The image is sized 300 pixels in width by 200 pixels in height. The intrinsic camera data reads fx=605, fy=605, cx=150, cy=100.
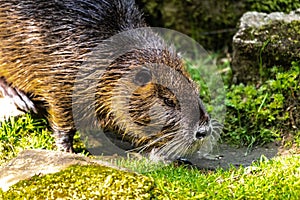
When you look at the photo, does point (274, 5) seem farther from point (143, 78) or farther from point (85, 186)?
point (85, 186)

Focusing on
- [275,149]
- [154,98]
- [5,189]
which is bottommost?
[275,149]

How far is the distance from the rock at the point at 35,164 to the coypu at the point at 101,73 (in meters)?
0.82

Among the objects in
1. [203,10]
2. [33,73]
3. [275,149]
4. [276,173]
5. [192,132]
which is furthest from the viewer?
[203,10]

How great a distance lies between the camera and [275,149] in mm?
5820

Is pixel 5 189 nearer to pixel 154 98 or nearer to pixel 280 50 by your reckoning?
pixel 154 98

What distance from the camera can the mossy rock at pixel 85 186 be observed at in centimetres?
402

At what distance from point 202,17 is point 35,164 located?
4548 millimetres

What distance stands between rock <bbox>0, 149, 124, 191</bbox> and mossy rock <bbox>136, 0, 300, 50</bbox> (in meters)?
4.10

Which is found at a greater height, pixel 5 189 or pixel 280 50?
pixel 280 50

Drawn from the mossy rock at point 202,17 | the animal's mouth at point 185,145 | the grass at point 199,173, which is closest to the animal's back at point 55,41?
the grass at point 199,173

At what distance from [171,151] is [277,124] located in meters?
1.48

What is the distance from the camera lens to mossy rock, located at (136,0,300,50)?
8219 mm

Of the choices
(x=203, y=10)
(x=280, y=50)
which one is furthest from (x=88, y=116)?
(x=203, y=10)

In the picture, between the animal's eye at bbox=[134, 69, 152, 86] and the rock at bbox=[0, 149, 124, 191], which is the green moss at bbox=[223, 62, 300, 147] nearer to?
the animal's eye at bbox=[134, 69, 152, 86]
